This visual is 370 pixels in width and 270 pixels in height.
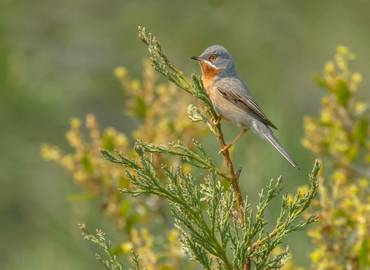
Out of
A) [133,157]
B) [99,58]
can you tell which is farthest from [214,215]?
[99,58]

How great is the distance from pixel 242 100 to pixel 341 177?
1.01 meters

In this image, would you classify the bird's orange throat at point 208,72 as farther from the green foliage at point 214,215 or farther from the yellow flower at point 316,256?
the green foliage at point 214,215

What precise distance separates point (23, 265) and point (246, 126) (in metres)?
2.94

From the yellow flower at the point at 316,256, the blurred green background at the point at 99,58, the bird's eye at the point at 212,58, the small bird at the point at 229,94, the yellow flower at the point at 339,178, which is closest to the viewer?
the yellow flower at the point at 316,256

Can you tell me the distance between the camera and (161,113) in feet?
18.9

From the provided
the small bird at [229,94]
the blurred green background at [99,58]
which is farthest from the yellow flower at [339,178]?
the blurred green background at [99,58]

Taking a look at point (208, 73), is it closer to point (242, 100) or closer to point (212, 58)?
point (212, 58)

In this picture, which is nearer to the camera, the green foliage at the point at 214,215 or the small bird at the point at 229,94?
the green foliage at the point at 214,215

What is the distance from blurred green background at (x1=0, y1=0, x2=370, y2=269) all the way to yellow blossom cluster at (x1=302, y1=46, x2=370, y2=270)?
1.88 metres

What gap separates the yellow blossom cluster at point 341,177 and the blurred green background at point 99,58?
1881mm

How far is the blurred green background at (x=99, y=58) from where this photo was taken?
9.63 metres

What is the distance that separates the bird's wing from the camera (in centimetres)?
540

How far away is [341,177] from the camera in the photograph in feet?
15.7

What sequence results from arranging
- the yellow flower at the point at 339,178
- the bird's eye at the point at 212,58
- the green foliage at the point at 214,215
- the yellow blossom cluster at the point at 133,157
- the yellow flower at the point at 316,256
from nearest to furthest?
1. the green foliage at the point at 214,215
2. the yellow flower at the point at 316,256
3. the yellow flower at the point at 339,178
4. the yellow blossom cluster at the point at 133,157
5. the bird's eye at the point at 212,58
